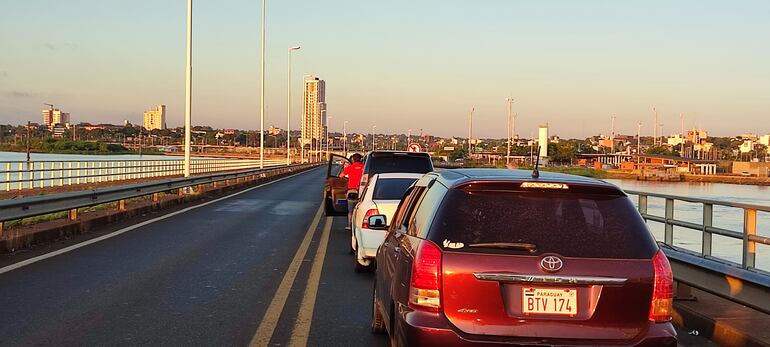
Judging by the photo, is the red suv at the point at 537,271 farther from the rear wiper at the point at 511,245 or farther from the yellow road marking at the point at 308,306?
the yellow road marking at the point at 308,306

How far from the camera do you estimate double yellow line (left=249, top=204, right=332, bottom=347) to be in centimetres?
644

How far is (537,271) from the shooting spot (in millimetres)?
4148

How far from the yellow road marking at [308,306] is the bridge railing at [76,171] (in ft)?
53.1

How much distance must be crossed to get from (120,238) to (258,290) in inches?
237

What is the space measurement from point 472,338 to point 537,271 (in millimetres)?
524

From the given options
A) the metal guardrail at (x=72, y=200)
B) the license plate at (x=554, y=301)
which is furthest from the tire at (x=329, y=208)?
the license plate at (x=554, y=301)

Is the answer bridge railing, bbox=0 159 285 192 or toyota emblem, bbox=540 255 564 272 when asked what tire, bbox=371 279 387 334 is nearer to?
toyota emblem, bbox=540 255 564 272

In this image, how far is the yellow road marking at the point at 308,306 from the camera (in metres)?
6.46

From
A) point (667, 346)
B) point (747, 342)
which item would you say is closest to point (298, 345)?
point (667, 346)

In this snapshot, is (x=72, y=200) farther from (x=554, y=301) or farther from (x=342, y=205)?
(x=554, y=301)

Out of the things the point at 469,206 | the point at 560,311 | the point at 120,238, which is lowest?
the point at 120,238

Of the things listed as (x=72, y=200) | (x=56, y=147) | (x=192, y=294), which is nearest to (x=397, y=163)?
(x=72, y=200)

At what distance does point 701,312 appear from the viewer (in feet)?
23.2

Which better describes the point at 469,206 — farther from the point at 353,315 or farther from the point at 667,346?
the point at 353,315
